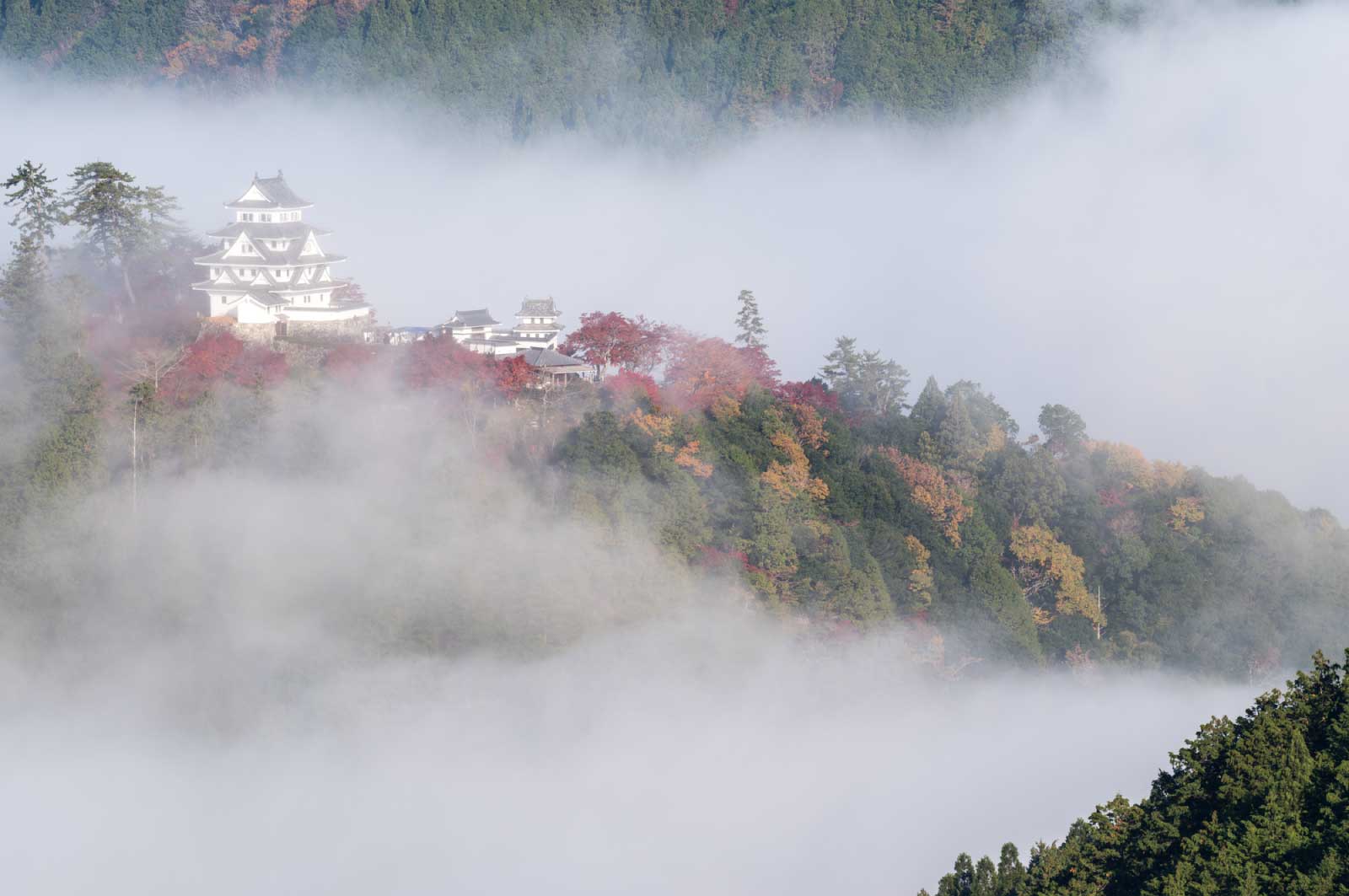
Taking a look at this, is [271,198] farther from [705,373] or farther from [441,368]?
[705,373]

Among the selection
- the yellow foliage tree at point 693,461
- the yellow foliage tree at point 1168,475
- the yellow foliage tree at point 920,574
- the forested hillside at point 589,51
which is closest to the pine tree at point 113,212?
the yellow foliage tree at point 693,461

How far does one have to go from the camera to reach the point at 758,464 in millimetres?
66688

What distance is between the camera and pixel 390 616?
61.2 meters

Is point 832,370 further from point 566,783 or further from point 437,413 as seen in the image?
point 566,783

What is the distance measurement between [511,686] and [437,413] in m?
8.53

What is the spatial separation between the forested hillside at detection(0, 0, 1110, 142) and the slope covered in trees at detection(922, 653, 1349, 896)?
83.6 meters

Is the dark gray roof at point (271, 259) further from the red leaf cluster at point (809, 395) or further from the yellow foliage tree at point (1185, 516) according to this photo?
the yellow foliage tree at point (1185, 516)

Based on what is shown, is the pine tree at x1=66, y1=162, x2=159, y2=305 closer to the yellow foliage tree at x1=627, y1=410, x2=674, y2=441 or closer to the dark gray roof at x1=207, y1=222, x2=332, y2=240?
the dark gray roof at x1=207, y1=222, x2=332, y2=240

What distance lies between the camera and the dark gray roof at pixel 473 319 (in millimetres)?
67438

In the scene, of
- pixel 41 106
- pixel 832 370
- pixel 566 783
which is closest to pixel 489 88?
pixel 41 106

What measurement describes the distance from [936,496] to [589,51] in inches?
2419

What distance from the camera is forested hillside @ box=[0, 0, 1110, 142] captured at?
394 feet

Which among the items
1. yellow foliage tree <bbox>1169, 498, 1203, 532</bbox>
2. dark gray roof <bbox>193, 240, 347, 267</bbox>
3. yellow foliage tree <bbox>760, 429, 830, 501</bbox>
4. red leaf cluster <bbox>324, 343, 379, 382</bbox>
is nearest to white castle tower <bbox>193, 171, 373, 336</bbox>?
dark gray roof <bbox>193, 240, 347, 267</bbox>

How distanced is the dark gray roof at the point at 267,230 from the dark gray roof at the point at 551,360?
7540 mm
